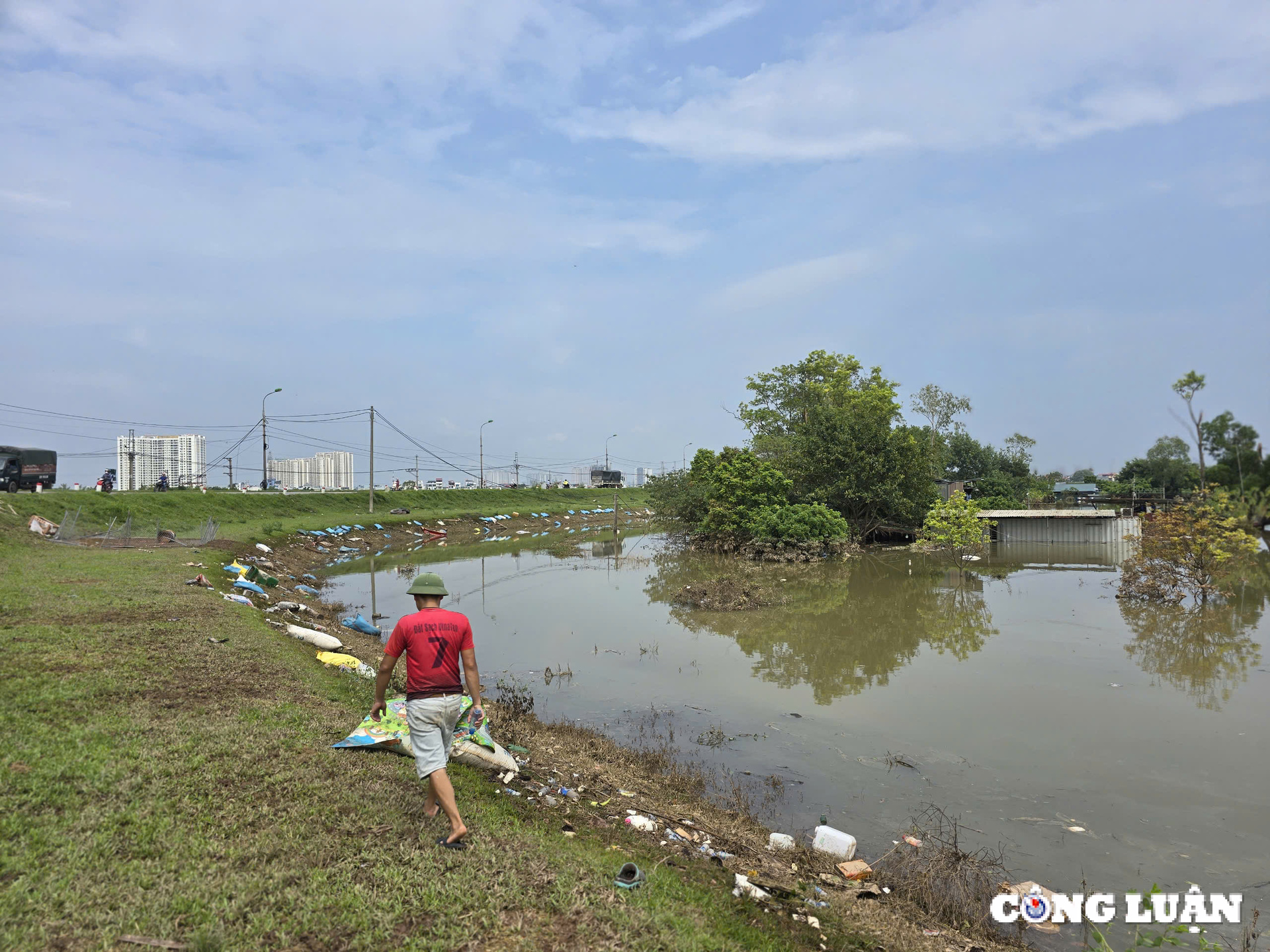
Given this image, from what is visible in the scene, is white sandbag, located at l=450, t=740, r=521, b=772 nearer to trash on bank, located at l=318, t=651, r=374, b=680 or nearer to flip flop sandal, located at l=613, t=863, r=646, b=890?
flip flop sandal, located at l=613, t=863, r=646, b=890

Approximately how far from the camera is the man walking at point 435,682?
4762mm

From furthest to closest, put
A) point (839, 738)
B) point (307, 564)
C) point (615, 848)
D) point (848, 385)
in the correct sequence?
1. point (848, 385)
2. point (307, 564)
3. point (839, 738)
4. point (615, 848)

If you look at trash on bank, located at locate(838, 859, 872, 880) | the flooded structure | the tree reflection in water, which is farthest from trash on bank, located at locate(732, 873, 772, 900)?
the flooded structure

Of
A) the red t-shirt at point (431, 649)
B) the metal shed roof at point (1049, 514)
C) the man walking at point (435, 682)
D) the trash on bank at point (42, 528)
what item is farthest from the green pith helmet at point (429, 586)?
the metal shed roof at point (1049, 514)

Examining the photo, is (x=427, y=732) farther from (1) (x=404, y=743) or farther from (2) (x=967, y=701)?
(2) (x=967, y=701)

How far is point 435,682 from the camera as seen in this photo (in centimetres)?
481

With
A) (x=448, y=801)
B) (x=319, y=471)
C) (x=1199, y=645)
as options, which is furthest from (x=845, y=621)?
(x=319, y=471)

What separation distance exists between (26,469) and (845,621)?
38.7m

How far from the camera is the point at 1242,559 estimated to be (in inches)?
909

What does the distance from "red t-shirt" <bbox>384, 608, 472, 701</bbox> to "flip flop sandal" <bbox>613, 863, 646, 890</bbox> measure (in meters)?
1.60

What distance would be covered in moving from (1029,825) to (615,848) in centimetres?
408

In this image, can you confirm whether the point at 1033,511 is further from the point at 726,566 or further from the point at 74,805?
the point at 74,805

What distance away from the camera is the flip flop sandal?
14.7 feet

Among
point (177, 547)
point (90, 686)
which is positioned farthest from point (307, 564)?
point (90, 686)
